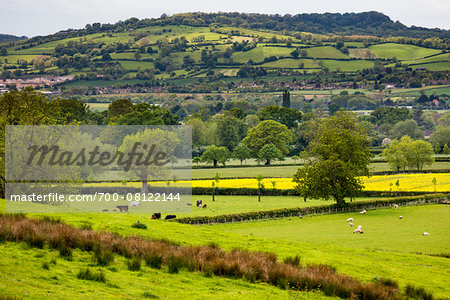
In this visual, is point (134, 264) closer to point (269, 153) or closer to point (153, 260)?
point (153, 260)

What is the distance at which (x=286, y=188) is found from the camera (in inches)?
2997

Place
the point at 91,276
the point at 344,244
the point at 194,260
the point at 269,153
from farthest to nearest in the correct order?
the point at 269,153 < the point at 344,244 < the point at 194,260 < the point at 91,276

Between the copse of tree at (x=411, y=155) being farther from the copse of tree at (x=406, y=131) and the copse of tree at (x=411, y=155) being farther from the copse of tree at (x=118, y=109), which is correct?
the copse of tree at (x=118, y=109)

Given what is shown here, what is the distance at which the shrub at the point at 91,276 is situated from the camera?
1630 cm

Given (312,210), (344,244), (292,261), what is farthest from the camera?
(312,210)

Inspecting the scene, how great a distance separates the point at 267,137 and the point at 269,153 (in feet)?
34.3

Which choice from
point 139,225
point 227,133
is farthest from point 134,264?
point 227,133

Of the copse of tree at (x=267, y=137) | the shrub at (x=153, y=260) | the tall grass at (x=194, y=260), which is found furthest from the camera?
the copse of tree at (x=267, y=137)

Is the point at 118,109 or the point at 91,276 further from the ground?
the point at 118,109

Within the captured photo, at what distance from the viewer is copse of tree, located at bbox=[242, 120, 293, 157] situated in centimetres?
13175

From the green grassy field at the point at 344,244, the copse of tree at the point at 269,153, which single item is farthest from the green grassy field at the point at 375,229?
the copse of tree at the point at 269,153

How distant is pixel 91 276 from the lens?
16.4 meters

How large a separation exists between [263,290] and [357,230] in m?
26.7

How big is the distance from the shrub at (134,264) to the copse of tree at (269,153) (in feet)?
344
